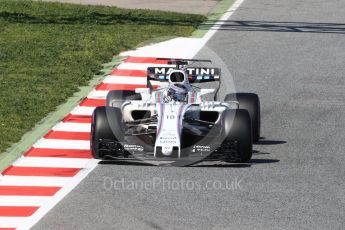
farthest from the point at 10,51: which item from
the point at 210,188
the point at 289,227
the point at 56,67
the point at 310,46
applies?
the point at 289,227

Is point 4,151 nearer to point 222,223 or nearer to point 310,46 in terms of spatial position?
point 222,223

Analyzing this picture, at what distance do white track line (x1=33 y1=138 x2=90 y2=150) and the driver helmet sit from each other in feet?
6.64

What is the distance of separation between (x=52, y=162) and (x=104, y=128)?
5.27 ft

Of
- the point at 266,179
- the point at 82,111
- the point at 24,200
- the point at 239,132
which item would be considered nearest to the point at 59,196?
the point at 24,200

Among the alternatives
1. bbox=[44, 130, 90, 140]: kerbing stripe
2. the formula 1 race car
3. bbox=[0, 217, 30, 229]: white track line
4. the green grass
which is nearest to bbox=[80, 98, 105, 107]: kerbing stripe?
the green grass

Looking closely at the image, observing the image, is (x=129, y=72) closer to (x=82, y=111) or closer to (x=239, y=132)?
(x=82, y=111)

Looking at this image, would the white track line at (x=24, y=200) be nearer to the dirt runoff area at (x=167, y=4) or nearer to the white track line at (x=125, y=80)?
the white track line at (x=125, y=80)

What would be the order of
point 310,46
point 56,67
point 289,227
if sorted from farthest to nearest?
point 310,46 → point 56,67 → point 289,227

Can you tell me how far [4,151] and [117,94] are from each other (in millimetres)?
2373

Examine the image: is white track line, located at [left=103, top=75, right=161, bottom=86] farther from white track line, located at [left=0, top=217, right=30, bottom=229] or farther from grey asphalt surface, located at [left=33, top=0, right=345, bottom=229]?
white track line, located at [left=0, top=217, right=30, bottom=229]

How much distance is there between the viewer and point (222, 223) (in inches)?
712

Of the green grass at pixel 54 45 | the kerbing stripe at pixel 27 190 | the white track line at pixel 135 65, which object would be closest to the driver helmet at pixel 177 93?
the kerbing stripe at pixel 27 190

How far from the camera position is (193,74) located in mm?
23047

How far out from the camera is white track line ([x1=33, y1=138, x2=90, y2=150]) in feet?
74.6
